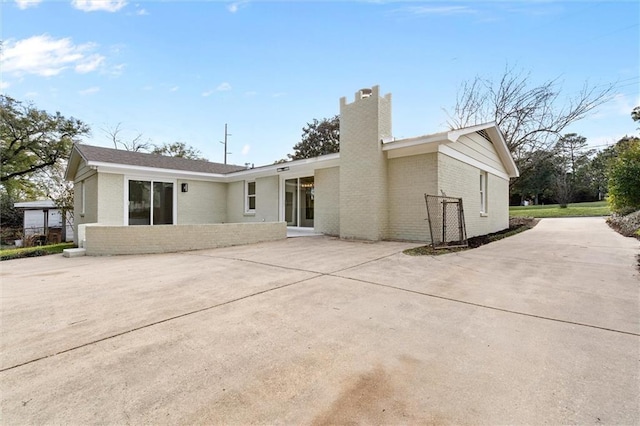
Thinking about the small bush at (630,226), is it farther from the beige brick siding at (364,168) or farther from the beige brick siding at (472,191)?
the beige brick siding at (364,168)

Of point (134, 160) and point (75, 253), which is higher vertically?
point (134, 160)

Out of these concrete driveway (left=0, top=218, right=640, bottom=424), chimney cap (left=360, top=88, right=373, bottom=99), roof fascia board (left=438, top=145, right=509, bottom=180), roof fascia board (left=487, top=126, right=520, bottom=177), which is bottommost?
concrete driveway (left=0, top=218, right=640, bottom=424)

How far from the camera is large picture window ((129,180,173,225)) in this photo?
11938 millimetres

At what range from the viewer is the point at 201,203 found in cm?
1413

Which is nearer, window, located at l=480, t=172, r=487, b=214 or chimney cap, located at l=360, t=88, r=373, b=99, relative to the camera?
chimney cap, located at l=360, t=88, r=373, b=99

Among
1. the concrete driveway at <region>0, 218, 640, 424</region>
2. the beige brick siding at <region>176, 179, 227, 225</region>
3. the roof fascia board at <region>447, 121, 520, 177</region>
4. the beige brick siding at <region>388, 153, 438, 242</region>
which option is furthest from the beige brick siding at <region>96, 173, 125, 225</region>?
the roof fascia board at <region>447, 121, 520, 177</region>

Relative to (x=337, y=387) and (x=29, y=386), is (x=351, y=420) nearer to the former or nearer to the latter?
(x=337, y=387)

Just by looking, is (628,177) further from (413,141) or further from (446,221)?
(413,141)

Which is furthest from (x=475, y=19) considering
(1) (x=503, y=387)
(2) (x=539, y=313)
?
(1) (x=503, y=387)

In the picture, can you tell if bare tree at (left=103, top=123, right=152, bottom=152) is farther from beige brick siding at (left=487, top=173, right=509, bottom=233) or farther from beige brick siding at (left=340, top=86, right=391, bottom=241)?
beige brick siding at (left=487, top=173, right=509, bottom=233)

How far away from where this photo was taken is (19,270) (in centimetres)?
623

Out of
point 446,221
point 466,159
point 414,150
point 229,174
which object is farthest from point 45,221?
→ point 466,159

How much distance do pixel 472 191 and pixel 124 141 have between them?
3046 centimetres

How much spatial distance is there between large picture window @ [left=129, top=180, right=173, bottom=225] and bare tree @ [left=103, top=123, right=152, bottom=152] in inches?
755
